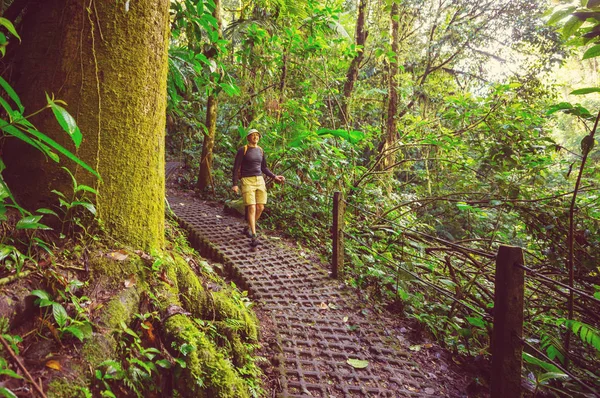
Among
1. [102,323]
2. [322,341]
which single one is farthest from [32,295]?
[322,341]

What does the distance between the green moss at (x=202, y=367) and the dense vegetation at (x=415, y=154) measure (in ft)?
0.32

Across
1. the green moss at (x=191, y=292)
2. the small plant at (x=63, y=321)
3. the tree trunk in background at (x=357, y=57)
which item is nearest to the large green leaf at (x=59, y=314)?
the small plant at (x=63, y=321)

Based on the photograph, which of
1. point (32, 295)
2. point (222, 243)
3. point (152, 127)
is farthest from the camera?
point (222, 243)

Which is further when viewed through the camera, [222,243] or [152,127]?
[222,243]

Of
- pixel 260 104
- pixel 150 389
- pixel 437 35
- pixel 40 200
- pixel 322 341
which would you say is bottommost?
pixel 322 341

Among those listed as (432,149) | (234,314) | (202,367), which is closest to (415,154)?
(432,149)

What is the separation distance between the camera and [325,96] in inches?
361

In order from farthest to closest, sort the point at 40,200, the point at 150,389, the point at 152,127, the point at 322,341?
the point at 322,341
the point at 152,127
the point at 40,200
the point at 150,389

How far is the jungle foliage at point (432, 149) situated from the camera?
3.41m

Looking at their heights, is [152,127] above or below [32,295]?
above

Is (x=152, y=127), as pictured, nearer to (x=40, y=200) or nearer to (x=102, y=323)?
(x=40, y=200)

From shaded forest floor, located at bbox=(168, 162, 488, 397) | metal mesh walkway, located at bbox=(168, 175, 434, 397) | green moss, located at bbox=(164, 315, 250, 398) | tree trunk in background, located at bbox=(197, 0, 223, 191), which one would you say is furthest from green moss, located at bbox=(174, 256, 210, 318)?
tree trunk in background, located at bbox=(197, 0, 223, 191)

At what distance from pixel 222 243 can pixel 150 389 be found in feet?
12.0

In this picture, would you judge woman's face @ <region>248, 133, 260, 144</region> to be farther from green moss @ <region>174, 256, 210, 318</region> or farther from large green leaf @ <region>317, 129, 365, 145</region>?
green moss @ <region>174, 256, 210, 318</region>
